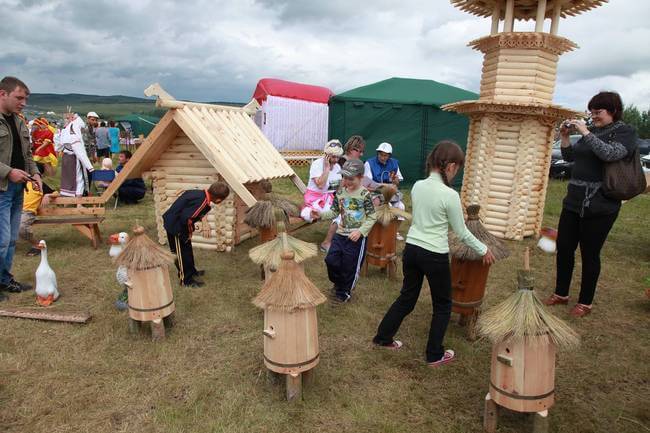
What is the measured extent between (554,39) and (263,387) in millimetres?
7679

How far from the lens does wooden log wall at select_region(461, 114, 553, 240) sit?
308 inches

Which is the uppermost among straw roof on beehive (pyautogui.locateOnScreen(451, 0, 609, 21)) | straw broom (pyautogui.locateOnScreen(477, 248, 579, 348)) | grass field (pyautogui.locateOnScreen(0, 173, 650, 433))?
straw roof on beehive (pyautogui.locateOnScreen(451, 0, 609, 21))

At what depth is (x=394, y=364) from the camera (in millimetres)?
3797

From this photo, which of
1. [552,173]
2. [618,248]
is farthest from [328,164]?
[552,173]

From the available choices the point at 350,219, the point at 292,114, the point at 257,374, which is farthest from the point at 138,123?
the point at 257,374

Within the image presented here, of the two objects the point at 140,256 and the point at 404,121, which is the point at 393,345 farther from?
the point at 404,121

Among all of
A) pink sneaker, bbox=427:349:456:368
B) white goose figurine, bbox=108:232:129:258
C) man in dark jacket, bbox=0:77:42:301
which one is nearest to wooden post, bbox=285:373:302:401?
pink sneaker, bbox=427:349:456:368

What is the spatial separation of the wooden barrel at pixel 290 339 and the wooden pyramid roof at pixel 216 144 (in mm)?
2480

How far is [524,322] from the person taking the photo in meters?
2.67

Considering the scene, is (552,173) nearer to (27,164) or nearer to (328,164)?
(328,164)

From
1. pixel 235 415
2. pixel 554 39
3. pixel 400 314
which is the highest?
pixel 554 39

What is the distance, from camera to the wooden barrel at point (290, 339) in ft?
10.1

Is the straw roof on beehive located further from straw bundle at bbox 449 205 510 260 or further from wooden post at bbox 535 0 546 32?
straw bundle at bbox 449 205 510 260

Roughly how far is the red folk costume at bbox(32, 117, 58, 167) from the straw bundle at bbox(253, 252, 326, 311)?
821 centimetres
